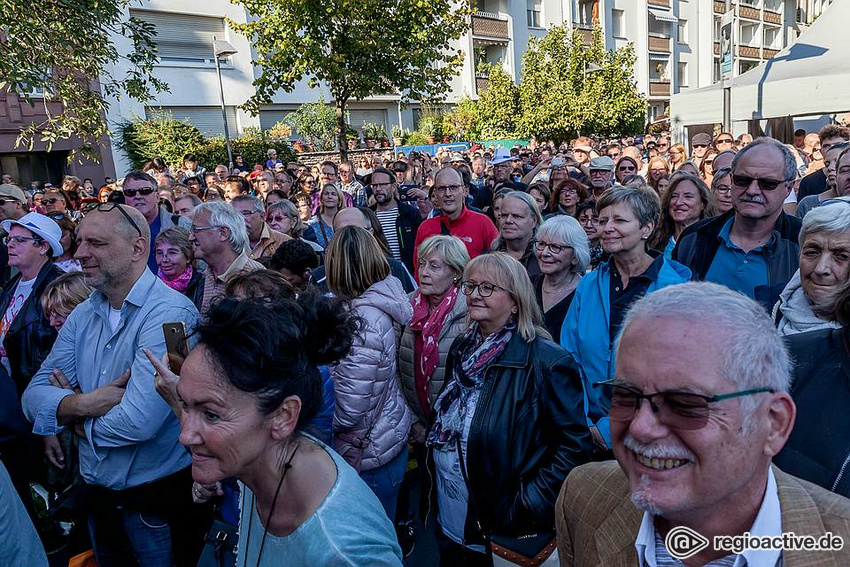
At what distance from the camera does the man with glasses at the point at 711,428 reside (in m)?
1.22

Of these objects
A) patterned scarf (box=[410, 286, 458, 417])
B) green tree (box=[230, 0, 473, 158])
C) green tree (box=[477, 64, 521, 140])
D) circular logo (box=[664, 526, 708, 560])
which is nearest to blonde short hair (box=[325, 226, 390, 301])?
patterned scarf (box=[410, 286, 458, 417])

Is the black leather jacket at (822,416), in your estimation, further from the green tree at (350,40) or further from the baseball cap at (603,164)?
the green tree at (350,40)

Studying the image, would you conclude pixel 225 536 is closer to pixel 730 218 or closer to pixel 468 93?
pixel 730 218

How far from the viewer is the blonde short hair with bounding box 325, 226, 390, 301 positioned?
3.32 m

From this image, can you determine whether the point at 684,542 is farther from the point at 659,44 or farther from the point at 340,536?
the point at 659,44

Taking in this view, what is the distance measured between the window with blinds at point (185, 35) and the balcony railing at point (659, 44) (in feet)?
100

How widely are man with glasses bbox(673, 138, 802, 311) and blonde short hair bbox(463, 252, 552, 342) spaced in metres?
1.38

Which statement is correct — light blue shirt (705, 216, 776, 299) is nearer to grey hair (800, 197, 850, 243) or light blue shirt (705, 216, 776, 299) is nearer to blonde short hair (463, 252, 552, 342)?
grey hair (800, 197, 850, 243)

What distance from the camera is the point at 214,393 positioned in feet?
5.61

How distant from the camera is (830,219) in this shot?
2580mm

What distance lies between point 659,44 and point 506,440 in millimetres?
47523

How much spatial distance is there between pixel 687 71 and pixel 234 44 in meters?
36.1

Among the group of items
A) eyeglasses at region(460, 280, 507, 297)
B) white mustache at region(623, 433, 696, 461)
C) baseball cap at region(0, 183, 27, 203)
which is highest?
baseball cap at region(0, 183, 27, 203)

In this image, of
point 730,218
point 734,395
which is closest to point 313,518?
point 734,395
